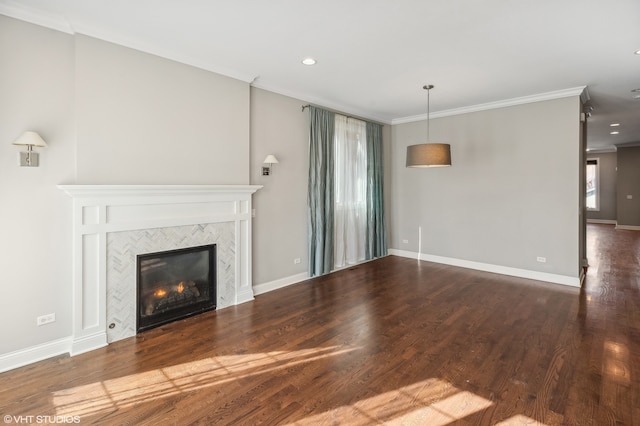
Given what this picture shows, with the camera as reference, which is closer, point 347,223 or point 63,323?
point 63,323

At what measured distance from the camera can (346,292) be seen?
15.5 ft

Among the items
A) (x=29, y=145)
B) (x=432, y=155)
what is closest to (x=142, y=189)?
(x=29, y=145)

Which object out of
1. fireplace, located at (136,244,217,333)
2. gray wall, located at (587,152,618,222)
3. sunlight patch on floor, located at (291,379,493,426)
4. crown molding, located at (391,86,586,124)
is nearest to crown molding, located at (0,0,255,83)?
fireplace, located at (136,244,217,333)

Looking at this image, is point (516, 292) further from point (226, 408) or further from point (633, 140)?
point (633, 140)

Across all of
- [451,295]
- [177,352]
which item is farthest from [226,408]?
[451,295]

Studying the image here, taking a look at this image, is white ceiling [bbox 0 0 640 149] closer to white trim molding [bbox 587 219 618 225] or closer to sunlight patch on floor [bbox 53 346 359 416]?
sunlight patch on floor [bbox 53 346 359 416]

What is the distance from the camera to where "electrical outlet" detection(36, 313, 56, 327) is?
289 centimetres

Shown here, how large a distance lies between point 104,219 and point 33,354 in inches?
50.7

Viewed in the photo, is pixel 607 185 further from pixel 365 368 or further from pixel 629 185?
pixel 365 368

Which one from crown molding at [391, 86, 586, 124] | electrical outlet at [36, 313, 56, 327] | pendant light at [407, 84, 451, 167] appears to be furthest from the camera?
crown molding at [391, 86, 586, 124]

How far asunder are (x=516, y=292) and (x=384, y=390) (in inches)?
129

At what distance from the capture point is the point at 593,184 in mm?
12664

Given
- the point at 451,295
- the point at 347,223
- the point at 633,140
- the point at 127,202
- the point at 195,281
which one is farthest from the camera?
the point at 633,140

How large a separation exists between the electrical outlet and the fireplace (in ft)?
2.22
